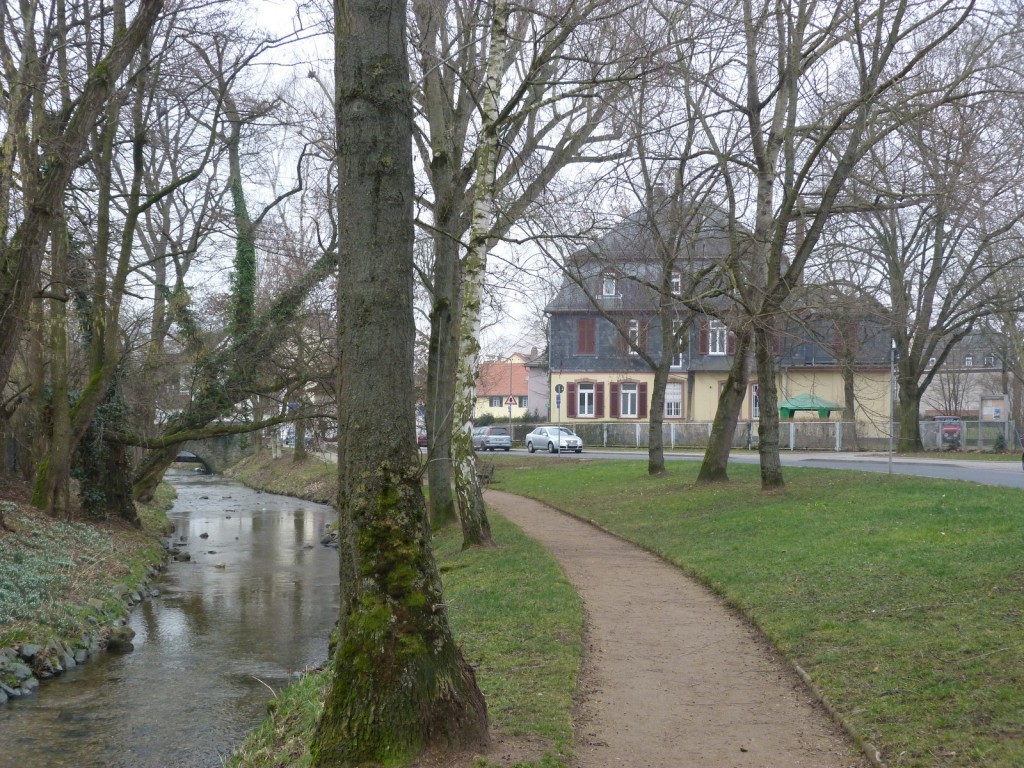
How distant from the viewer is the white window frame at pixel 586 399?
56531 millimetres

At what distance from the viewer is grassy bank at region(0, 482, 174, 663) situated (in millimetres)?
12883

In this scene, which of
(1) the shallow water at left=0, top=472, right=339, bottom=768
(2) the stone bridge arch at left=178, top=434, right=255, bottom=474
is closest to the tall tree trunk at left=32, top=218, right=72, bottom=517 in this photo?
(1) the shallow water at left=0, top=472, right=339, bottom=768

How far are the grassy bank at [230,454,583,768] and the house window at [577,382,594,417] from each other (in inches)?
1625

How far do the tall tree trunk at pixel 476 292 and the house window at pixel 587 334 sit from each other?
4047 centimetres

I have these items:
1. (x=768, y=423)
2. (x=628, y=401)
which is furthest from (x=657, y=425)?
(x=628, y=401)

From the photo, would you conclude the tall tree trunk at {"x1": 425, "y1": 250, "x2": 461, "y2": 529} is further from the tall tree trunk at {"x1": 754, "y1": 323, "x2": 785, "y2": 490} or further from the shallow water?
the tall tree trunk at {"x1": 754, "y1": 323, "x2": 785, "y2": 490}

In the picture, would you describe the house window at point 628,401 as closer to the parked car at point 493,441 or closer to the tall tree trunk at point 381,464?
the parked car at point 493,441

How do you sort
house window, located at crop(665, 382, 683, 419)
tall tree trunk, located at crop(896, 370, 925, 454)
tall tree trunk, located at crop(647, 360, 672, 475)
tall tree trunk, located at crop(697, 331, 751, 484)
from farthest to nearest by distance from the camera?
1. house window, located at crop(665, 382, 683, 419)
2. tall tree trunk, located at crop(896, 370, 925, 454)
3. tall tree trunk, located at crop(647, 360, 672, 475)
4. tall tree trunk, located at crop(697, 331, 751, 484)

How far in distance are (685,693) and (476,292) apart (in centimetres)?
854

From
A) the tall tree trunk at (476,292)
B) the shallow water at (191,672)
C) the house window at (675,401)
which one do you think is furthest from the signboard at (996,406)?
the tall tree trunk at (476,292)

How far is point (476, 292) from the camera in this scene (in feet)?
49.3

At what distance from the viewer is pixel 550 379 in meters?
56.8

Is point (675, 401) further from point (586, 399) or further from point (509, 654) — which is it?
point (509, 654)

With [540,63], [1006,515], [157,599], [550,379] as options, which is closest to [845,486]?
[1006,515]
